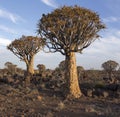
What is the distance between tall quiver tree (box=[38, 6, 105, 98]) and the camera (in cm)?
1649

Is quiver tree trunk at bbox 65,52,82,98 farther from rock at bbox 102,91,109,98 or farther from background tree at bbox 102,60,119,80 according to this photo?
background tree at bbox 102,60,119,80

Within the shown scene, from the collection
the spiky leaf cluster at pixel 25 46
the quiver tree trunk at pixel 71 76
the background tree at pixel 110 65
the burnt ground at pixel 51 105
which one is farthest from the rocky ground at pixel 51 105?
the background tree at pixel 110 65

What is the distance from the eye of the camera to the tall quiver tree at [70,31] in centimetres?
1649

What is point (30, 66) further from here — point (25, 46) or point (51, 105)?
point (51, 105)

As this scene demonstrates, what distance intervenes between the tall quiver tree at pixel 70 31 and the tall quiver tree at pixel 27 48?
36.1 ft

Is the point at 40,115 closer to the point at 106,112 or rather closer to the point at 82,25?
the point at 106,112

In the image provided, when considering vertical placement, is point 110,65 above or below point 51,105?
above

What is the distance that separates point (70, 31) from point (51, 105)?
4.14 m

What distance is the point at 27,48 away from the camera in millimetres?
28422

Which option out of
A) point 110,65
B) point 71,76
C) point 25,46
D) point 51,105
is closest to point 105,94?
point 71,76

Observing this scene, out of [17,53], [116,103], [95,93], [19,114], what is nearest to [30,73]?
[17,53]

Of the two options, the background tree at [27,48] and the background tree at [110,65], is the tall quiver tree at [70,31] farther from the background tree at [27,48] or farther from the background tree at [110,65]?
the background tree at [110,65]

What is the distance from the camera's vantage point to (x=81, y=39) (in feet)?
56.1

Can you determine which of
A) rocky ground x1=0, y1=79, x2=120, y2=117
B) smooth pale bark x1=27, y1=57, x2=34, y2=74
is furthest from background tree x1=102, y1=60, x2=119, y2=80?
rocky ground x1=0, y1=79, x2=120, y2=117
